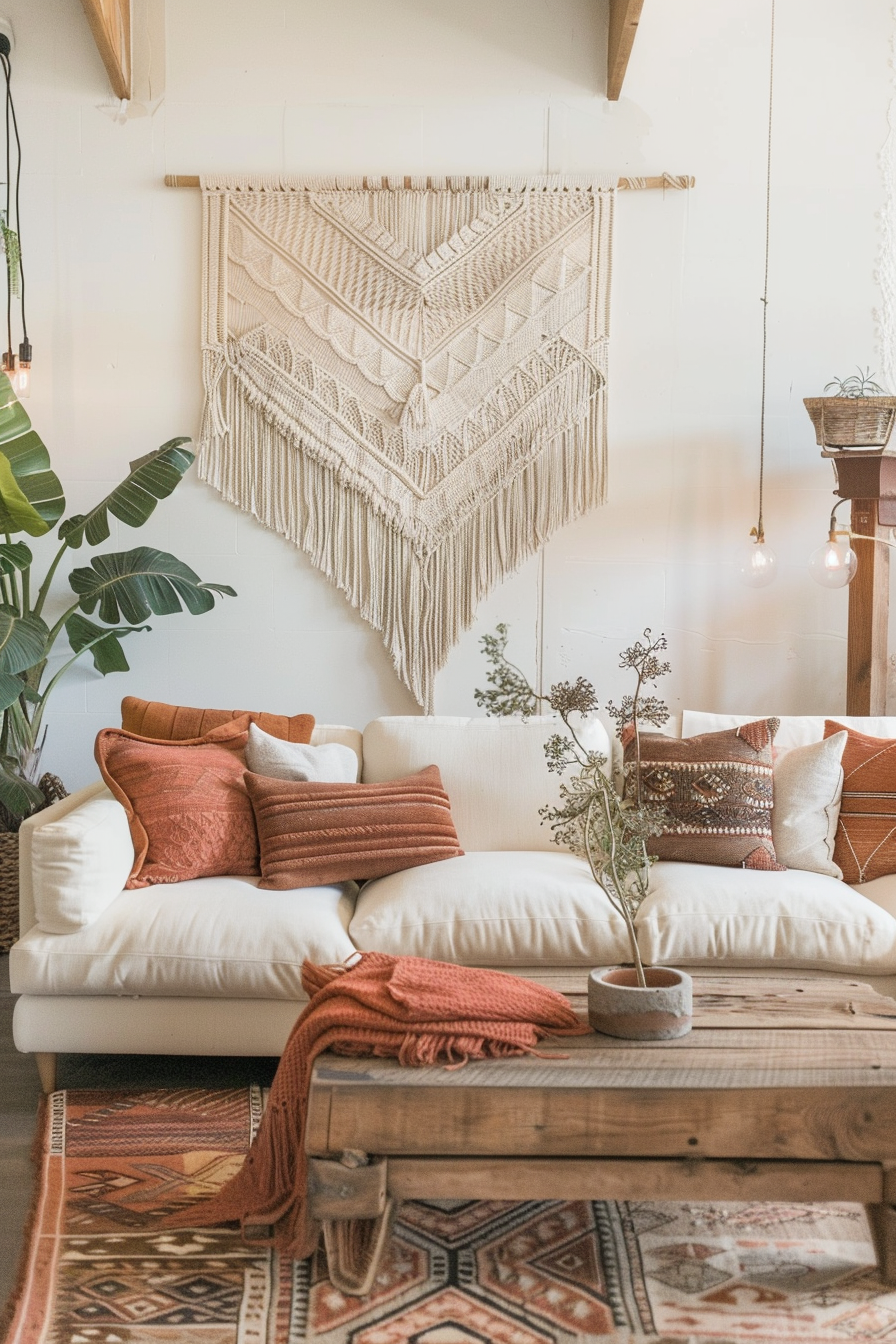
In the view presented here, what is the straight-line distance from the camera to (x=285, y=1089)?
6.61 ft

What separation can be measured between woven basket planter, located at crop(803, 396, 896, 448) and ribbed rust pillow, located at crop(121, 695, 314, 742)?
5.37 feet

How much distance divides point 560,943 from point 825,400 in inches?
68.3

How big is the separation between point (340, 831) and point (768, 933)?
3.22 ft

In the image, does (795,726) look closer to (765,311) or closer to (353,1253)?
(765,311)

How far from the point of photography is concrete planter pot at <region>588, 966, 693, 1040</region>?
1.93m

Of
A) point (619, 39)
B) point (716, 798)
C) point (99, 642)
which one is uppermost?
point (619, 39)

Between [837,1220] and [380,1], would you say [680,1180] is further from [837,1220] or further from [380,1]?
[380,1]

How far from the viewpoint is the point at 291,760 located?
3.02 meters

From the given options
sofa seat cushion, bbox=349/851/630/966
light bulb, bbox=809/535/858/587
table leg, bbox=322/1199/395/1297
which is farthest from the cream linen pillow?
table leg, bbox=322/1199/395/1297

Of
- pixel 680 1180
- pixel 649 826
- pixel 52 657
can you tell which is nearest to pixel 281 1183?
pixel 680 1180

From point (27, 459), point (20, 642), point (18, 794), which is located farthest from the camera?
point (27, 459)

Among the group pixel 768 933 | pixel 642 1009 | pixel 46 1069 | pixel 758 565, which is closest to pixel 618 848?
pixel 642 1009

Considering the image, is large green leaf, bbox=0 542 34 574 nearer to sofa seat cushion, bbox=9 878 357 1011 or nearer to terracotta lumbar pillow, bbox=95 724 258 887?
terracotta lumbar pillow, bbox=95 724 258 887

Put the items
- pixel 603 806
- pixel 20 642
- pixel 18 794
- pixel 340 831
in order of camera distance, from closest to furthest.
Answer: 1. pixel 603 806
2. pixel 340 831
3. pixel 20 642
4. pixel 18 794
